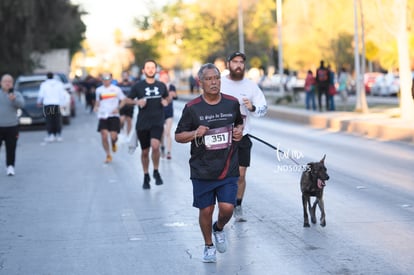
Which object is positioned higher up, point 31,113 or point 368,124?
point 31,113

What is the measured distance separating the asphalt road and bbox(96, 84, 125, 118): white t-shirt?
1047mm

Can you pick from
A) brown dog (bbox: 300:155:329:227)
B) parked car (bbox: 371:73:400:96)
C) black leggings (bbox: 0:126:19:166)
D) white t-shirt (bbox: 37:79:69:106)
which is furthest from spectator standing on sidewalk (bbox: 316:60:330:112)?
brown dog (bbox: 300:155:329:227)

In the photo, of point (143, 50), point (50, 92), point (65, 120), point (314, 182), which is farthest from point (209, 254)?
point (143, 50)

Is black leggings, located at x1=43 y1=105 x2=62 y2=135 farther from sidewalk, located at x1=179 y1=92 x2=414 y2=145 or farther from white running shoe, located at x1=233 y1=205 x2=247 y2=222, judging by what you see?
white running shoe, located at x1=233 y1=205 x2=247 y2=222

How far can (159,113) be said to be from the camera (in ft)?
45.8

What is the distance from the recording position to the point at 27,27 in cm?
4100

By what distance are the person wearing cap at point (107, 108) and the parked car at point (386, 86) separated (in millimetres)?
33193

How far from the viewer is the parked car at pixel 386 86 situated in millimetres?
49800

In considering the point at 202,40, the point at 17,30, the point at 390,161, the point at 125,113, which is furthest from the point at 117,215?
the point at 202,40

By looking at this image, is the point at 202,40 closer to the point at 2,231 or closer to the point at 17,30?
the point at 17,30

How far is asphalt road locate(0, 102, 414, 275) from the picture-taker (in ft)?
26.0

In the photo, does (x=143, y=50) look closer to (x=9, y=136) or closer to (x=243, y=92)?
(x=9, y=136)

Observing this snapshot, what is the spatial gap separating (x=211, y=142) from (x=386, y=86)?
43937mm

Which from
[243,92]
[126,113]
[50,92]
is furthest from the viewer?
[50,92]
